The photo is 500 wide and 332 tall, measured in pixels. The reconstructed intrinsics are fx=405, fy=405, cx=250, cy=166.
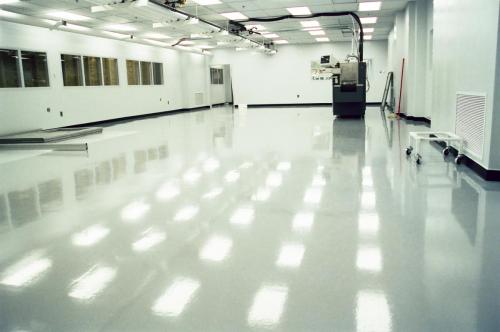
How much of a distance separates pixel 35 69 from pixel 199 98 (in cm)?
1055

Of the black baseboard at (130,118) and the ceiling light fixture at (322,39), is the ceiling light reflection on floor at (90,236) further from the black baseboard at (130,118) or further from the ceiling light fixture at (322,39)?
the ceiling light fixture at (322,39)

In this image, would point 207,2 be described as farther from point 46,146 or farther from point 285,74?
point 285,74

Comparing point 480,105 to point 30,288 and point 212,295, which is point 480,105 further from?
point 30,288

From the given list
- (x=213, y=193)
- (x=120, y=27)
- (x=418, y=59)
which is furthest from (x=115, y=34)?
(x=213, y=193)

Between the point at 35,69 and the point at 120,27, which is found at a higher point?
the point at 120,27

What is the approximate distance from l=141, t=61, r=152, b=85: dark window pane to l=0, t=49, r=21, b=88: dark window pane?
6.29m

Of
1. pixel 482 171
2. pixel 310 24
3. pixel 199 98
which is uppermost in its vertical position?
pixel 310 24

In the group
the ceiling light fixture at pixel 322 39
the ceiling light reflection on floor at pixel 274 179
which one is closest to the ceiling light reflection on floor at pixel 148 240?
the ceiling light reflection on floor at pixel 274 179

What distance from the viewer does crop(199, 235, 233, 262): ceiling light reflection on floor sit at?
2756 millimetres

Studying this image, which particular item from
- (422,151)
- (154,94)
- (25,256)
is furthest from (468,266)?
(154,94)

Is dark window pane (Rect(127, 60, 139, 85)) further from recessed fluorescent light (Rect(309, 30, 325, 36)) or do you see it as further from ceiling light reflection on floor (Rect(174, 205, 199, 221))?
ceiling light reflection on floor (Rect(174, 205, 199, 221))

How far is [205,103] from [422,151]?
16135 mm

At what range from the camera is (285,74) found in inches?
870

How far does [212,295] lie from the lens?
2230 mm
